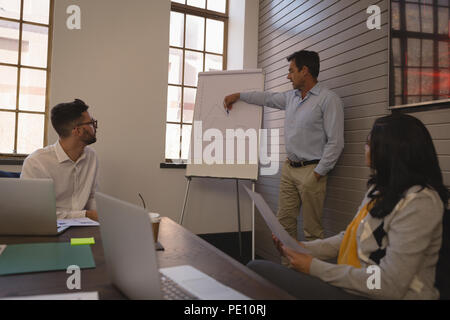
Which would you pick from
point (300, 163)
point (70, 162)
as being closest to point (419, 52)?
point (300, 163)

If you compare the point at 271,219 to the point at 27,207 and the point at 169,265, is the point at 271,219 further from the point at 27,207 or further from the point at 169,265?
the point at 27,207

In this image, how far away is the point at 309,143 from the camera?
8.64 ft

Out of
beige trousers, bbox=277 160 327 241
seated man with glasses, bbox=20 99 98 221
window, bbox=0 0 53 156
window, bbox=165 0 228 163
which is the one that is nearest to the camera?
seated man with glasses, bbox=20 99 98 221

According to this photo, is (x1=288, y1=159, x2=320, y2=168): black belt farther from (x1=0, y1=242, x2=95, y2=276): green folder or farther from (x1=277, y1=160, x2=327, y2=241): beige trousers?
(x1=0, y1=242, x2=95, y2=276): green folder

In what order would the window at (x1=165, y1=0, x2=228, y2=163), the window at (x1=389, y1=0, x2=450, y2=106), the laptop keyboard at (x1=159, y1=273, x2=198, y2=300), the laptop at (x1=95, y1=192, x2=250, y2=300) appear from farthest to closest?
the window at (x1=165, y1=0, x2=228, y2=163) → the window at (x1=389, y1=0, x2=450, y2=106) → the laptop keyboard at (x1=159, y1=273, x2=198, y2=300) → the laptop at (x1=95, y1=192, x2=250, y2=300)

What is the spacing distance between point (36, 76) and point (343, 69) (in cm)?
268

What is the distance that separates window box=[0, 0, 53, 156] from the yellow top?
9.53ft

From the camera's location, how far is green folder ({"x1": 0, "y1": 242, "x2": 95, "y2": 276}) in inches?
36.6

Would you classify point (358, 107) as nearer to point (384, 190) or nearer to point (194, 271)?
point (384, 190)

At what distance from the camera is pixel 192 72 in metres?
3.91

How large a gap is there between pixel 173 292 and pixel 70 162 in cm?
150

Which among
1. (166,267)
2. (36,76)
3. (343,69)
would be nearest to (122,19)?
(36,76)

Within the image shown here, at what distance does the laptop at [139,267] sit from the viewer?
0.63m

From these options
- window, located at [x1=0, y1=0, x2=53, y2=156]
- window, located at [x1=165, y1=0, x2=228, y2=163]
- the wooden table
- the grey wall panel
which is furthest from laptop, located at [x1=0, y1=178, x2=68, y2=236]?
window, located at [x1=165, y1=0, x2=228, y2=163]
